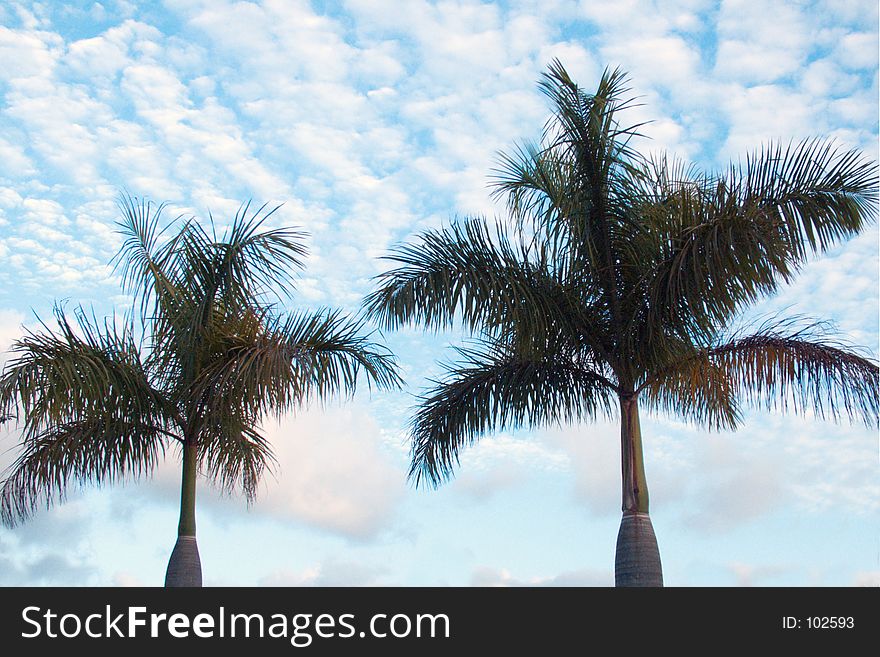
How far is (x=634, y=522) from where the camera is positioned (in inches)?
453

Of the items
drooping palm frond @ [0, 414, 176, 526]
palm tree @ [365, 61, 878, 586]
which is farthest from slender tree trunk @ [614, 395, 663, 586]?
drooping palm frond @ [0, 414, 176, 526]

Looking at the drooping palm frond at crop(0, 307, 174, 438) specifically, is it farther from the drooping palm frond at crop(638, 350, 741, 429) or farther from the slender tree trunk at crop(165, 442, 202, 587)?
the drooping palm frond at crop(638, 350, 741, 429)

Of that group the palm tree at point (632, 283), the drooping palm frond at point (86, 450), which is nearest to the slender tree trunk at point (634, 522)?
the palm tree at point (632, 283)

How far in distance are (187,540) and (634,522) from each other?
204 inches

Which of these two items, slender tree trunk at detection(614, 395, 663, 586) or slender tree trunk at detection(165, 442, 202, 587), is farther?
slender tree trunk at detection(165, 442, 202, 587)

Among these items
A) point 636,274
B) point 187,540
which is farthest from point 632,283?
point 187,540

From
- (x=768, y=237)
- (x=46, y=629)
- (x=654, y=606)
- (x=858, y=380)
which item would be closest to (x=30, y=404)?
(x=46, y=629)

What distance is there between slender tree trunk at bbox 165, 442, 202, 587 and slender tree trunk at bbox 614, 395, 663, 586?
16.0 feet

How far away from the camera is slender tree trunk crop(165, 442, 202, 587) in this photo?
12016mm

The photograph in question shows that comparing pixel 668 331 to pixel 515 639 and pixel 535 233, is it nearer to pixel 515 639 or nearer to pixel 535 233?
pixel 535 233

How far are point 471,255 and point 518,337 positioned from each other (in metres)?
1.15

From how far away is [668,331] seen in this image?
39.8ft

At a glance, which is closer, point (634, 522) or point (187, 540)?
point (634, 522)

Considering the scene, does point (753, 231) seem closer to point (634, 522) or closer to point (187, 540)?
point (634, 522)
